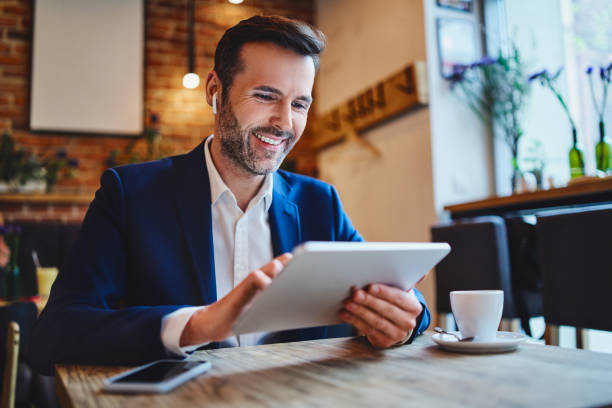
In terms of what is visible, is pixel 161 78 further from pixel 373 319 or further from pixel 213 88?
pixel 373 319

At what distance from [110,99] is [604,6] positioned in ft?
11.0

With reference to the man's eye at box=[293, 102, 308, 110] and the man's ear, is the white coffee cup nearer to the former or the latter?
the man's eye at box=[293, 102, 308, 110]

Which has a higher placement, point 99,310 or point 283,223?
point 283,223

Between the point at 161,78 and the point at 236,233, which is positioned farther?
the point at 161,78

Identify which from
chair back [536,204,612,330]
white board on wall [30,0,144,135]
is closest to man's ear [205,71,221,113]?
chair back [536,204,612,330]

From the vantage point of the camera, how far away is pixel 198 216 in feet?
3.57

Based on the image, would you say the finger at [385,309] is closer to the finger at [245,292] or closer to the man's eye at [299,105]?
the finger at [245,292]

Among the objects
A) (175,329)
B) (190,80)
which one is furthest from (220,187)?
(190,80)

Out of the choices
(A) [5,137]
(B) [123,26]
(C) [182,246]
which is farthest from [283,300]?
(B) [123,26]

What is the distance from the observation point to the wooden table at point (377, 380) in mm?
523

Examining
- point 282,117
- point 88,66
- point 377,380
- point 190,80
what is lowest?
point 377,380

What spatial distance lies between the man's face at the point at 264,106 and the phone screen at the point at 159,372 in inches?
24.0

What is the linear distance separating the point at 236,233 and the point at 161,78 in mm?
3262

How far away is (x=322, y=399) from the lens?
1.74ft
